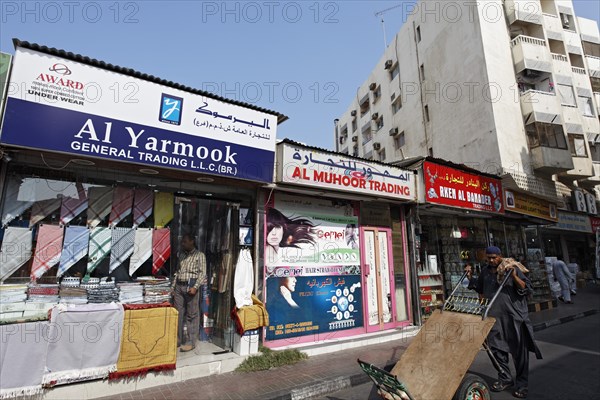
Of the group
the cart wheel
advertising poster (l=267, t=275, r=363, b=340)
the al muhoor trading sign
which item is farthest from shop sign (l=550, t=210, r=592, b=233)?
the al muhoor trading sign

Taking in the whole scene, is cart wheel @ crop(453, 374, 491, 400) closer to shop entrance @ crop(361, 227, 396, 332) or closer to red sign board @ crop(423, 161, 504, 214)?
shop entrance @ crop(361, 227, 396, 332)

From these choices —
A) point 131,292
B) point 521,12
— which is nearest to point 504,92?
point 521,12

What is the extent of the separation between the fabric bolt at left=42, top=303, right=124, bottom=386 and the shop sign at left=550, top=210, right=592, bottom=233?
21.6 metres

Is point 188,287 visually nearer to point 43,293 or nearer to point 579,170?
point 43,293

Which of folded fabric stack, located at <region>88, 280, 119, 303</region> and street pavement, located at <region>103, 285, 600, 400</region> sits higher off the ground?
folded fabric stack, located at <region>88, 280, 119, 303</region>

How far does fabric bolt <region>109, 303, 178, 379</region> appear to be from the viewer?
451 cm

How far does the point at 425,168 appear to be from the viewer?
8602 mm

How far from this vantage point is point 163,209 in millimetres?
5500

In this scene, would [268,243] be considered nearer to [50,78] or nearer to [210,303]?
[210,303]

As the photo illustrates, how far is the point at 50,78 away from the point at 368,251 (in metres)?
6.97

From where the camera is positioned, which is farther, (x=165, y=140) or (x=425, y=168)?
(x=425, y=168)

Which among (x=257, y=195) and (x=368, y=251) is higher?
(x=257, y=195)

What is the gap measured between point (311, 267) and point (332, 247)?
30.0 inches

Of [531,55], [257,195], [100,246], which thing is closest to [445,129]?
[531,55]
